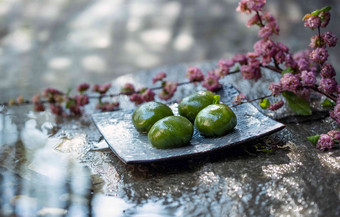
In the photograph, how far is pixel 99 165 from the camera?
1104 millimetres

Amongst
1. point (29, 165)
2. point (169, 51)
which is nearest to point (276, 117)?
point (29, 165)

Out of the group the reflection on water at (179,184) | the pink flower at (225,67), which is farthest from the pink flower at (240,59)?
the reflection on water at (179,184)

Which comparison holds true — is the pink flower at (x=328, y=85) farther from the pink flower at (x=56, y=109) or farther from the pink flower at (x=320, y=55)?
the pink flower at (x=56, y=109)

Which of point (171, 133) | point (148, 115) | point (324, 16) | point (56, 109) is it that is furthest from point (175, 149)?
point (56, 109)

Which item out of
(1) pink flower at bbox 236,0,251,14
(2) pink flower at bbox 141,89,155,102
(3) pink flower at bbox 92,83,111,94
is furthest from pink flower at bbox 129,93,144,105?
(1) pink flower at bbox 236,0,251,14

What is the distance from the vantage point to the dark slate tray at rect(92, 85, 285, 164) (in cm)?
98

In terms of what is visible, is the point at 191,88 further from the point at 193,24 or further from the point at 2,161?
the point at 193,24

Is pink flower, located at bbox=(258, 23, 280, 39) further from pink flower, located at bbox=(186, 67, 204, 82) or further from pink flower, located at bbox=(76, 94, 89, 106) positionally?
pink flower, located at bbox=(76, 94, 89, 106)

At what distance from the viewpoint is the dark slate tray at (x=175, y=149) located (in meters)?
0.98

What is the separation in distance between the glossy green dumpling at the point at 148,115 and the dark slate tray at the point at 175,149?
0.03 meters

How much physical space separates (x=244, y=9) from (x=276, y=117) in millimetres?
369

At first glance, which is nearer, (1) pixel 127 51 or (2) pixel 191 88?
(2) pixel 191 88

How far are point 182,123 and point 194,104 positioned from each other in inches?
5.2

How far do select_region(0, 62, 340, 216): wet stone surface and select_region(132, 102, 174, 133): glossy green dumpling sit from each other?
12 cm
